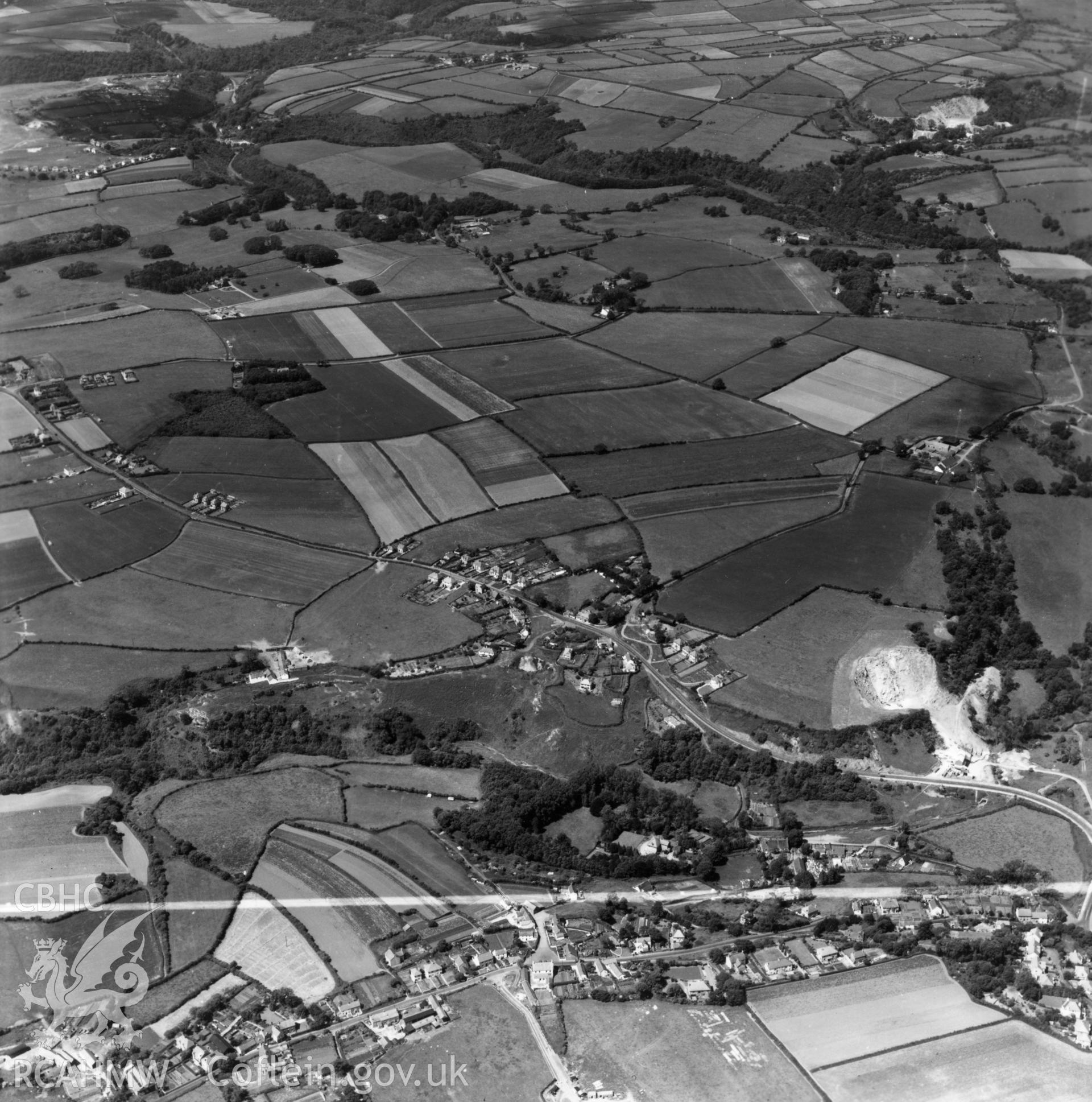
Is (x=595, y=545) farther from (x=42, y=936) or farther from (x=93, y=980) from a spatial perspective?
(x=93, y=980)

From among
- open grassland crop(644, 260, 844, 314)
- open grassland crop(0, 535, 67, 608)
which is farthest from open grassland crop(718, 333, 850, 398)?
open grassland crop(0, 535, 67, 608)

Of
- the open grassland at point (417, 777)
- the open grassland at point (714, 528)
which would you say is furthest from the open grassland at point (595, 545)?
the open grassland at point (417, 777)

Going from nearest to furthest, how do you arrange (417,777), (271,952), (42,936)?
(271,952) < (42,936) < (417,777)

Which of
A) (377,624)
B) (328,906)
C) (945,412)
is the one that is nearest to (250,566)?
(377,624)

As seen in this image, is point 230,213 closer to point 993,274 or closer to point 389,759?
point 993,274

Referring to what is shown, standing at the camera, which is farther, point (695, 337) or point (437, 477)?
point (695, 337)
